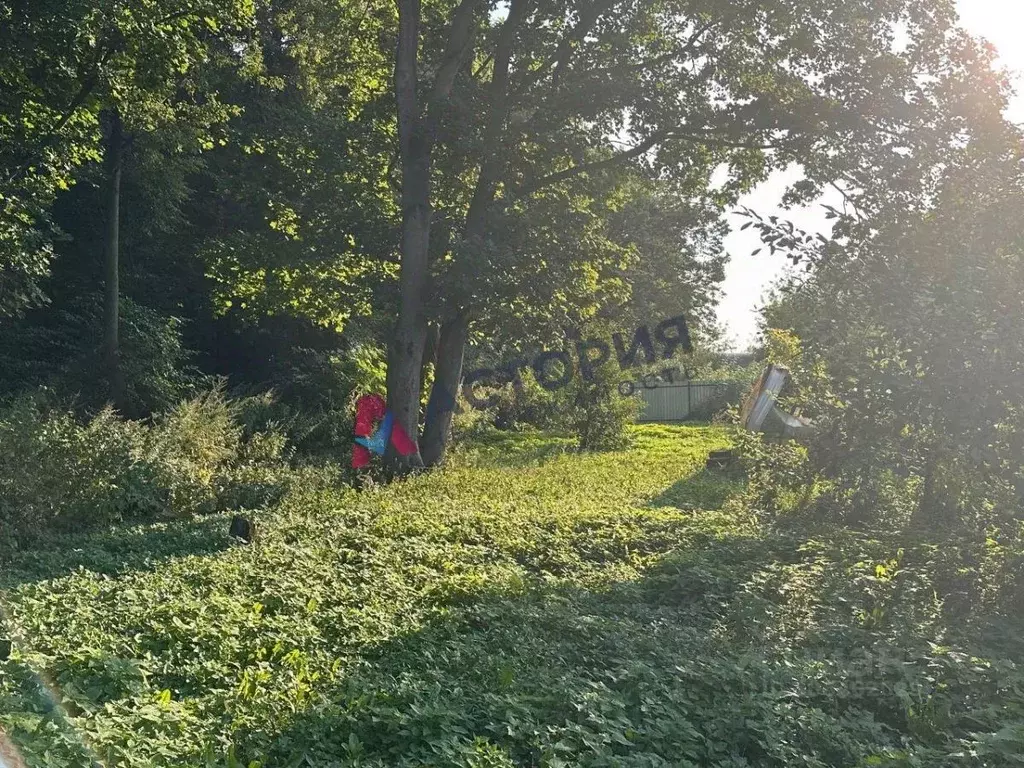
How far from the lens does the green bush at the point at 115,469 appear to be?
1131 centimetres

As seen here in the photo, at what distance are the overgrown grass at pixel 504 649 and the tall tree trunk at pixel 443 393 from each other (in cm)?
716

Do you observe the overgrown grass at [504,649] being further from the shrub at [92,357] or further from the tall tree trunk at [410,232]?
the shrub at [92,357]

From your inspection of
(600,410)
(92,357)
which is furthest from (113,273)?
(600,410)

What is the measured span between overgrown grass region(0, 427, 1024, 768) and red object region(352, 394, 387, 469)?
5887mm

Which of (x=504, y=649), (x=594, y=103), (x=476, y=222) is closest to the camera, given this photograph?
(x=504, y=649)

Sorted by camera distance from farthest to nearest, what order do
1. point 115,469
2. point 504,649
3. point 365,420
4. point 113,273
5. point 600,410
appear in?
point 600,410, point 113,273, point 365,420, point 115,469, point 504,649

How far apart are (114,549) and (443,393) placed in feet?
29.8

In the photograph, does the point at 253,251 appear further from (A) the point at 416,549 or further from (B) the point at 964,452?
(B) the point at 964,452

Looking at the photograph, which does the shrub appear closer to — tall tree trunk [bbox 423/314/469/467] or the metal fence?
tall tree trunk [bbox 423/314/469/467]

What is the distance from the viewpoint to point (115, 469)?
12.5 metres

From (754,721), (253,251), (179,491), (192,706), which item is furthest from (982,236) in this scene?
(253,251)

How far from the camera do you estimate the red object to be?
17062 mm

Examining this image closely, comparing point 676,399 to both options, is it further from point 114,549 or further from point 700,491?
point 114,549

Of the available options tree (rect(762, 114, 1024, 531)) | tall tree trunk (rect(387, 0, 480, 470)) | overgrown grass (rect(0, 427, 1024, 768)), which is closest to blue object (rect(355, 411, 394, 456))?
tall tree trunk (rect(387, 0, 480, 470))
